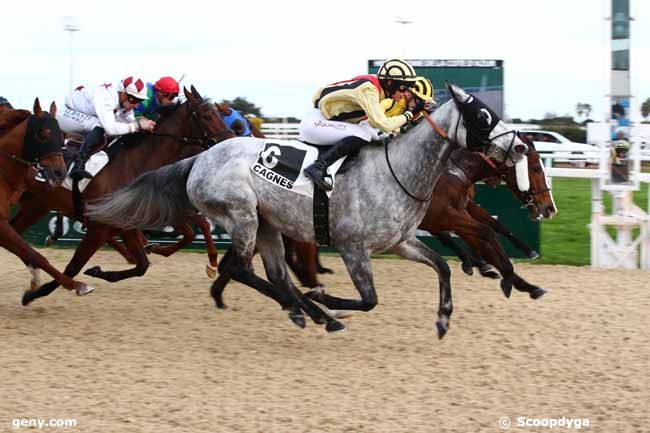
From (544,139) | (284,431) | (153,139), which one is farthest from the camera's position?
(544,139)

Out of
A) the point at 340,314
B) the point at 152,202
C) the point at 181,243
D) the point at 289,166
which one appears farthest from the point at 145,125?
the point at 340,314

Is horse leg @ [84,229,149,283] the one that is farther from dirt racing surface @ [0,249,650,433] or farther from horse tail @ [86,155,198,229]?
horse tail @ [86,155,198,229]

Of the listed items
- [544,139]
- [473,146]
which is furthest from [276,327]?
[544,139]

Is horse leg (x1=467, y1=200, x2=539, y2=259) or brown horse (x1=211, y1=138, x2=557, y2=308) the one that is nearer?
brown horse (x1=211, y1=138, x2=557, y2=308)

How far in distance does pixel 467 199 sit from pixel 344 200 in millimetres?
3043

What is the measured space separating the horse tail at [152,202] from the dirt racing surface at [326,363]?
33.7 inches

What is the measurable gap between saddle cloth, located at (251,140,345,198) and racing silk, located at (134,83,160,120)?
2.52 meters

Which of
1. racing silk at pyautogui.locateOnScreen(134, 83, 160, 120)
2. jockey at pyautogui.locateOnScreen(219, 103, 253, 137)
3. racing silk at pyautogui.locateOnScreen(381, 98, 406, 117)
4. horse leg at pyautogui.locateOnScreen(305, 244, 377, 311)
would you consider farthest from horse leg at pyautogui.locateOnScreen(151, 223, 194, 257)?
horse leg at pyautogui.locateOnScreen(305, 244, 377, 311)

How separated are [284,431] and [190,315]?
335 centimetres

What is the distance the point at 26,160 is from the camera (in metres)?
7.88

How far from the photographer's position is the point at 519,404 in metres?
5.51

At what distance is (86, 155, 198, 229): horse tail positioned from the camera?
7.39 metres

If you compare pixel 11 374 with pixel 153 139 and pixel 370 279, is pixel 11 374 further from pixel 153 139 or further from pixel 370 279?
pixel 153 139

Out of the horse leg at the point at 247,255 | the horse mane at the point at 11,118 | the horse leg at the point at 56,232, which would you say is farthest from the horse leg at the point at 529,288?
the horse leg at the point at 56,232
